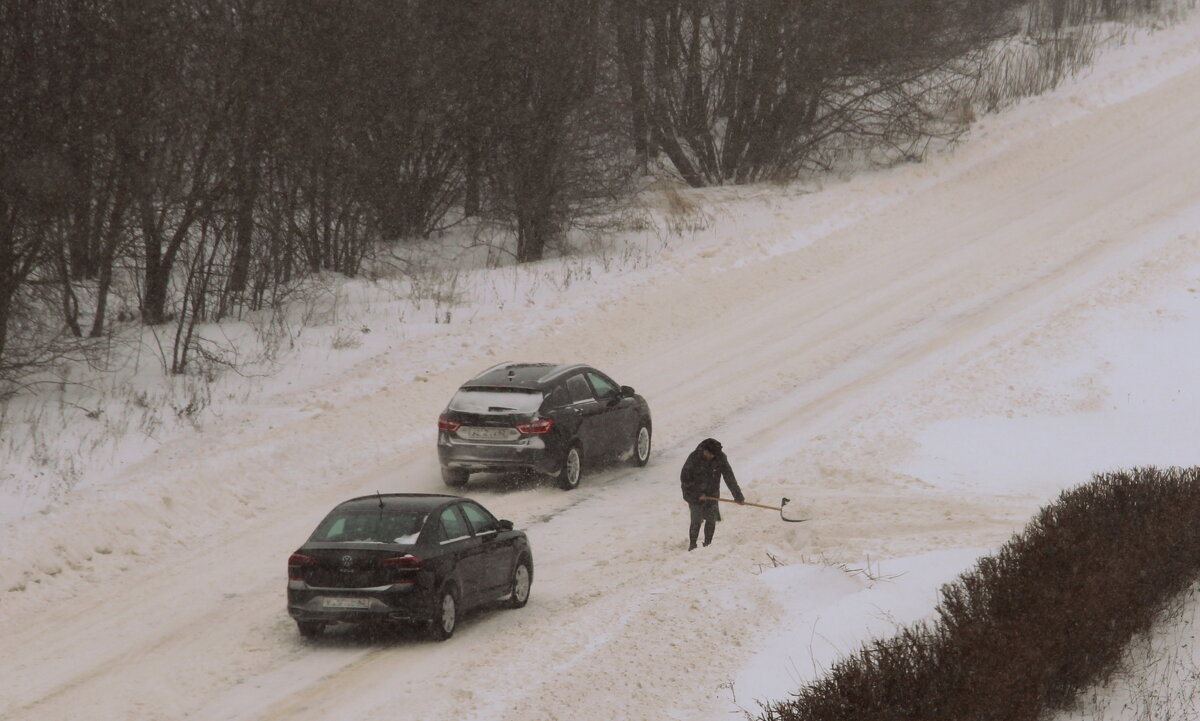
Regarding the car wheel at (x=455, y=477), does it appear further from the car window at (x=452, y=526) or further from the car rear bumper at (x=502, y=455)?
the car window at (x=452, y=526)

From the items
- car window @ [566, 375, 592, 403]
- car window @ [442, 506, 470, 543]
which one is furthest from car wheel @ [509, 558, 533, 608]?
car window @ [566, 375, 592, 403]

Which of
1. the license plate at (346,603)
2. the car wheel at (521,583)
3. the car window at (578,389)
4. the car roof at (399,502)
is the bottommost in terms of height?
the car wheel at (521,583)

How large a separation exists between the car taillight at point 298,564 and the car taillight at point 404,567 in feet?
2.24

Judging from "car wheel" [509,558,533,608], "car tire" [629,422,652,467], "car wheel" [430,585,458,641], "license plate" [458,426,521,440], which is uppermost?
"license plate" [458,426,521,440]

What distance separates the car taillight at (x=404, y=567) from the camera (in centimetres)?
1186

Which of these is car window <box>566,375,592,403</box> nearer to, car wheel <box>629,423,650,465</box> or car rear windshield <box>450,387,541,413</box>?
car rear windshield <box>450,387,541,413</box>

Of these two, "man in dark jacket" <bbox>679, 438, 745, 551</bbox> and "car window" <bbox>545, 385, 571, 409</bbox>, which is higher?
"car window" <bbox>545, 385, 571, 409</bbox>

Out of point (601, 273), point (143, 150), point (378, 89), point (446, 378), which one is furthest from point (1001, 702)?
point (378, 89)

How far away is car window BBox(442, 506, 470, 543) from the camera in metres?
12.6

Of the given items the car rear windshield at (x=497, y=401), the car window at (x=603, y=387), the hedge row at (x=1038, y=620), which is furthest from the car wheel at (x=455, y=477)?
the hedge row at (x=1038, y=620)

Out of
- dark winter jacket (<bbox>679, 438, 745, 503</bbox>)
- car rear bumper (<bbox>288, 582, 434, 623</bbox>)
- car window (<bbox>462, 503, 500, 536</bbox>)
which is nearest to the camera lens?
car rear bumper (<bbox>288, 582, 434, 623</bbox>)

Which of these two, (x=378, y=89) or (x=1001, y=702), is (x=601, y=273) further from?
(x=1001, y=702)

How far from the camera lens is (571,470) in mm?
18391

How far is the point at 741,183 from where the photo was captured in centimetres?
3712
